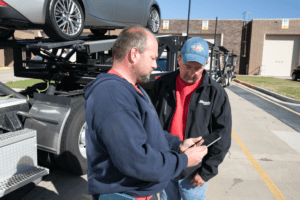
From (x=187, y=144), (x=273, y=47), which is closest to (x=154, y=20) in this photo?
(x=187, y=144)

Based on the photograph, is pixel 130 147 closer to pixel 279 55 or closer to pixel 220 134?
pixel 220 134

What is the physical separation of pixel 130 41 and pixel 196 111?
2.76 feet

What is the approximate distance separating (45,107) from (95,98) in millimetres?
2139

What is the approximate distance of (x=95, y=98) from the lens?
1094mm

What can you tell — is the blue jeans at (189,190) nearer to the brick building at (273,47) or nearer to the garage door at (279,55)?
the brick building at (273,47)

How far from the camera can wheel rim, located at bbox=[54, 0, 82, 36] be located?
12.1 feet

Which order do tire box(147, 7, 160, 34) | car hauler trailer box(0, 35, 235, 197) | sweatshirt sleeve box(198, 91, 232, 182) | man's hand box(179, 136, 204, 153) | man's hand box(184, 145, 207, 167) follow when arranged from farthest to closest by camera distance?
tire box(147, 7, 160, 34), car hauler trailer box(0, 35, 235, 197), sweatshirt sleeve box(198, 91, 232, 182), man's hand box(179, 136, 204, 153), man's hand box(184, 145, 207, 167)

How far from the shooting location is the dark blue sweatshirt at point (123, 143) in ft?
3.41

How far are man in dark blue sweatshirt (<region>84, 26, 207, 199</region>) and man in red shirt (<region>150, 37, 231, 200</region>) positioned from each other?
475 mm

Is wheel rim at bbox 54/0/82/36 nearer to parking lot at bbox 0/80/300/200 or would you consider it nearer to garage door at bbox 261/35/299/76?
parking lot at bbox 0/80/300/200

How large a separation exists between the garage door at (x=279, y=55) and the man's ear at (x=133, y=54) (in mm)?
33746

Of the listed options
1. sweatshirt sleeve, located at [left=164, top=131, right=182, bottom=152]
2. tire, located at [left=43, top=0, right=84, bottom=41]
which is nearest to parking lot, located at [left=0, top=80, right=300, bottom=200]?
sweatshirt sleeve, located at [left=164, top=131, right=182, bottom=152]

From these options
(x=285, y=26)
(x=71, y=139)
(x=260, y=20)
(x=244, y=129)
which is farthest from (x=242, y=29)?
(x=71, y=139)

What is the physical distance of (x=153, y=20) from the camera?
20.0 ft
